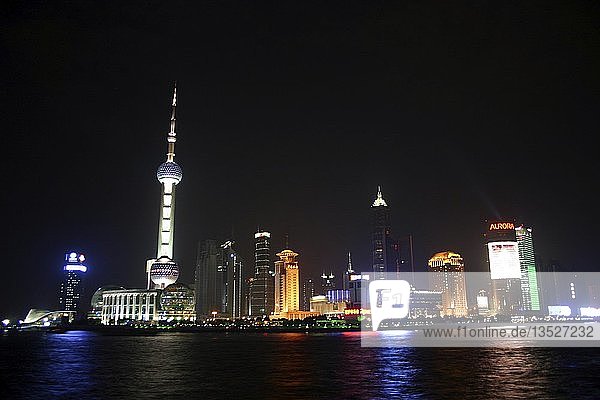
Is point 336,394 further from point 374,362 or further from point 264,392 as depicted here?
point 374,362

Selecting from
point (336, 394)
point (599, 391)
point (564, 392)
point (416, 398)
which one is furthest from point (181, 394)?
point (599, 391)

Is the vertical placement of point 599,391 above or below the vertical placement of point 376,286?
below

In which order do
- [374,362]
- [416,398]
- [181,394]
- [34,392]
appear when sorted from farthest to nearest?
[374,362] → [34,392] → [181,394] → [416,398]

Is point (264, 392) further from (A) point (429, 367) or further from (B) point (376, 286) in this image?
(B) point (376, 286)

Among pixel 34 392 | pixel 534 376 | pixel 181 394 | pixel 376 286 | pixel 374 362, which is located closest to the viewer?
pixel 181 394

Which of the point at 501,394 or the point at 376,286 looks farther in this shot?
the point at 376,286

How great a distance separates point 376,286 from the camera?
16775 centimetres

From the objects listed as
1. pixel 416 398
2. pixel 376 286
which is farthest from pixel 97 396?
pixel 376 286

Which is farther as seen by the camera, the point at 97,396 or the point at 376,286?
the point at 376,286

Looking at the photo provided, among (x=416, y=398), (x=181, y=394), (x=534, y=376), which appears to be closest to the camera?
(x=416, y=398)

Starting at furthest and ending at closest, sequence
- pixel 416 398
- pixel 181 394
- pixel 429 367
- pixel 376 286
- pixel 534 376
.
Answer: pixel 376 286
pixel 429 367
pixel 534 376
pixel 181 394
pixel 416 398

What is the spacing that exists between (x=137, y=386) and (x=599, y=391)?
3171cm

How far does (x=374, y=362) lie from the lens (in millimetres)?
Answer: 59562

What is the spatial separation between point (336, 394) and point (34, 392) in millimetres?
20931
